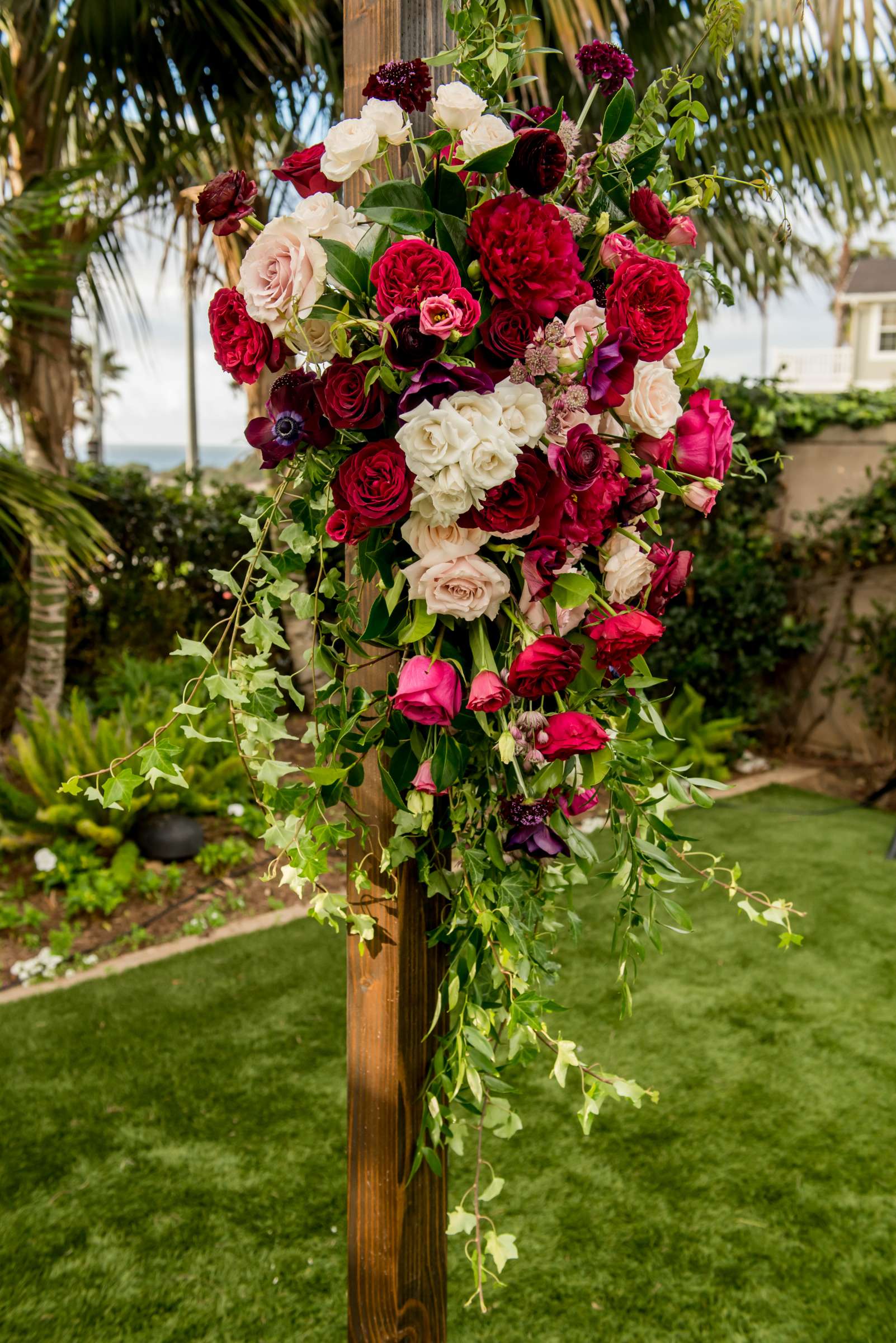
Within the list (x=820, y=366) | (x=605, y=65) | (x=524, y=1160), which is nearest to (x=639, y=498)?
(x=605, y=65)

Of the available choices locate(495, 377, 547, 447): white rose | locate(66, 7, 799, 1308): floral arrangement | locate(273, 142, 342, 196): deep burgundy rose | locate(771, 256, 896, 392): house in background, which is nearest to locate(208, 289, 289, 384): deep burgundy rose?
locate(66, 7, 799, 1308): floral arrangement

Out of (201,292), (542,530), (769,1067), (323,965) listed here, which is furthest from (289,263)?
(201,292)

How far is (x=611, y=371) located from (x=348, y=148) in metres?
0.35

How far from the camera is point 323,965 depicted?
11.2 feet

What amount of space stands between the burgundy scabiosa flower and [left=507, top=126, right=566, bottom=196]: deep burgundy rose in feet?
0.52

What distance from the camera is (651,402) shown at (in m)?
1.01

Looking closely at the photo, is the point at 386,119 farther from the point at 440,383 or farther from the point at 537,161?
the point at 440,383

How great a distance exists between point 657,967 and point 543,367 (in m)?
2.84

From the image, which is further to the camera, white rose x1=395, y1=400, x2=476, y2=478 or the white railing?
the white railing

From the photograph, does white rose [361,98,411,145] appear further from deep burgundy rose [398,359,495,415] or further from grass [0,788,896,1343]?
grass [0,788,896,1343]

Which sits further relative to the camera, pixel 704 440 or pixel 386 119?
pixel 704 440

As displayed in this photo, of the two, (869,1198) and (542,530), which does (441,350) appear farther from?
(869,1198)

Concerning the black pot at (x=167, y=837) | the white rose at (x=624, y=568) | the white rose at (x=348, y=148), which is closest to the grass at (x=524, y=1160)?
the black pot at (x=167, y=837)

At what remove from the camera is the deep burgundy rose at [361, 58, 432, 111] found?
1.04 metres
